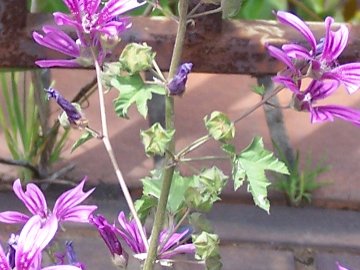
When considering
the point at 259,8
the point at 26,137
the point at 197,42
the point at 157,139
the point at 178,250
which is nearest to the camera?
the point at 157,139

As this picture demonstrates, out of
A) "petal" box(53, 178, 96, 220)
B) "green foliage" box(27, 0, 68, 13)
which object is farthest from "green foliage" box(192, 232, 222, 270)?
"green foliage" box(27, 0, 68, 13)

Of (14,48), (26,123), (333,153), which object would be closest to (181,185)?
(14,48)

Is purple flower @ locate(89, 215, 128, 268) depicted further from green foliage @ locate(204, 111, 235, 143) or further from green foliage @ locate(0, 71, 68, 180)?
green foliage @ locate(0, 71, 68, 180)

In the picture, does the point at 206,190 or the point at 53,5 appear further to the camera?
the point at 53,5

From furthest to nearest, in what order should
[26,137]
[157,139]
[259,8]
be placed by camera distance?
[259,8] < [26,137] < [157,139]

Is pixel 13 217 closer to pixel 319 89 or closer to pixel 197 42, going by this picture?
pixel 319 89

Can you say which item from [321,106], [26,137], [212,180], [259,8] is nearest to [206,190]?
[212,180]
